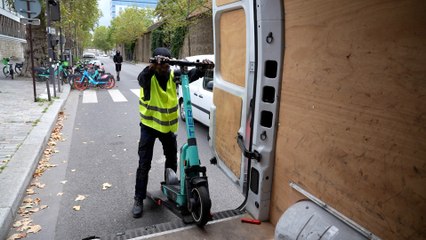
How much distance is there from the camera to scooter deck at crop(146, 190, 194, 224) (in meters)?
3.07

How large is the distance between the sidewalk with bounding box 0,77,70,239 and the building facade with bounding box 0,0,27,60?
103 feet

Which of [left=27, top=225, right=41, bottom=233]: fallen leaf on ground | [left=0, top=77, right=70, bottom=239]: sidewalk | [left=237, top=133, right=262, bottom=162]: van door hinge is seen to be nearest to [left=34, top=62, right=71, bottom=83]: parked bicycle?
[left=0, top=77, right=70, bottom=239]: sidewalk

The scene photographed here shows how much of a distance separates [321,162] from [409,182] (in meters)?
0.62

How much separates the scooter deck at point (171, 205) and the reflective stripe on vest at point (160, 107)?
32.2 inches

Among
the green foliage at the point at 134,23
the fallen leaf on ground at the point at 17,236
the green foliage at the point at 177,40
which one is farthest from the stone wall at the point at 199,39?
the green foliage at the point at 134,23

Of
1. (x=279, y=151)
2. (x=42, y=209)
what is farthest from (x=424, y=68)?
(x=42, y=209)

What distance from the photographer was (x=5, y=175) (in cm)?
453

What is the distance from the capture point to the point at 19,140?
20.7 ft

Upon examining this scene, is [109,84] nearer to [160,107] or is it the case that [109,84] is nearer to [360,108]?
[160,107]

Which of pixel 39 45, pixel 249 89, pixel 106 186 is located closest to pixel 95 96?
pixel 39 45

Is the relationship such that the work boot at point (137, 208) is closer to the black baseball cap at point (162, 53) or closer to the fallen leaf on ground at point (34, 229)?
the fallen leaf on ground at point (34, 229)

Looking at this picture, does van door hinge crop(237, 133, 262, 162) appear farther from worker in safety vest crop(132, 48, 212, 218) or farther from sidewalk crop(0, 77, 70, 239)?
sidewalk crop(0, 77, 70, 239)

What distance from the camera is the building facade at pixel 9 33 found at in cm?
3928

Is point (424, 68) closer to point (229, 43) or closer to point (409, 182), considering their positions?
point (409, 182)
